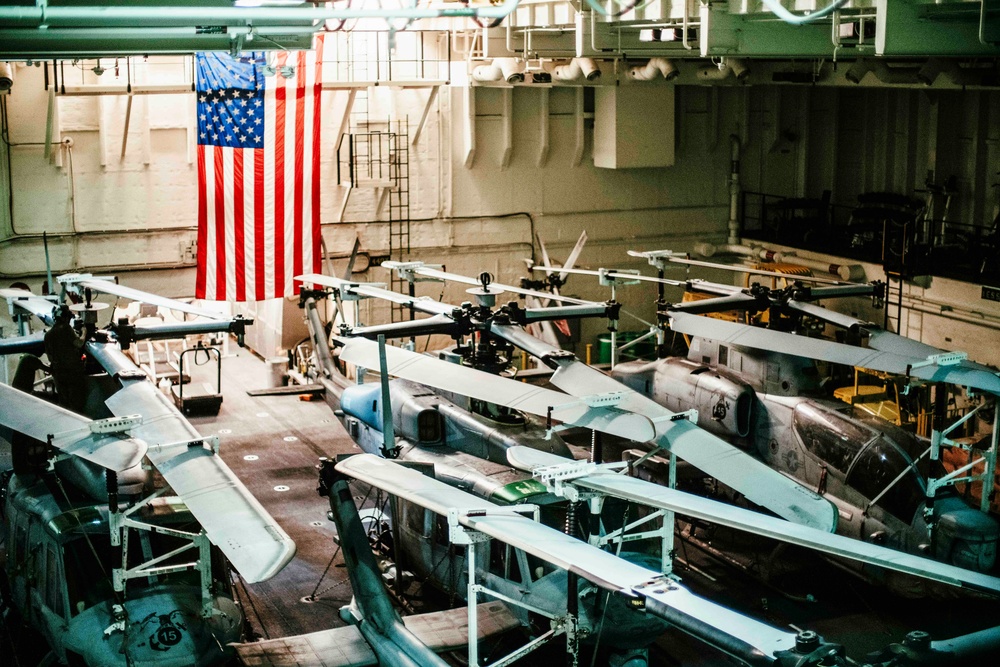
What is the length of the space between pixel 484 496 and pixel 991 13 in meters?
7.05

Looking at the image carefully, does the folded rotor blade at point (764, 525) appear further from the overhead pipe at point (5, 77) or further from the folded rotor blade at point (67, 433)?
the overhead pipe at point (5, 77)

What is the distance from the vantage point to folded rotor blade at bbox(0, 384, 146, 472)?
10.1 metres

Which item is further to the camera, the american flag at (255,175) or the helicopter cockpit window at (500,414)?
the american flag at (255,175)

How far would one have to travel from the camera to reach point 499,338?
15273mm

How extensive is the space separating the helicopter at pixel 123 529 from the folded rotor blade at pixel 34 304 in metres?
2.99

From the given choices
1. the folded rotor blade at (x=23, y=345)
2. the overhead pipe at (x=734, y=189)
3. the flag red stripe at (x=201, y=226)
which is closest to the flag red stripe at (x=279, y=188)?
the flag red stripe at (x=201, y=226)

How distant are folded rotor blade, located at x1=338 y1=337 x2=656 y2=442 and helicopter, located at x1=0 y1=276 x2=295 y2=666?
2353mm

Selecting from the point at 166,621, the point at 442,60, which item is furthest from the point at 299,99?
the point at 166,621

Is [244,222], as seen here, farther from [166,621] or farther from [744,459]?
[744,459]

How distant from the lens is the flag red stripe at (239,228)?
19.3 m

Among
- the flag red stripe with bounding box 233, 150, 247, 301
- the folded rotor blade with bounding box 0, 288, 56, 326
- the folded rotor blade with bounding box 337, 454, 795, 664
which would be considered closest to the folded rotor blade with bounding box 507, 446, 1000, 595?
the folded rotor blade with bounding box 337, 454, 795, 664

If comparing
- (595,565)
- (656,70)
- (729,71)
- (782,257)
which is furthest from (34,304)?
(782,257)

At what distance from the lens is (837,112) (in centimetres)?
2702

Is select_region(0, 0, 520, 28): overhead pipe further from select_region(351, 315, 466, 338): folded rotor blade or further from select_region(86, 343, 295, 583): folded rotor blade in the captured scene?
select_region(351, 315, 466, 338): folded rotor blade
